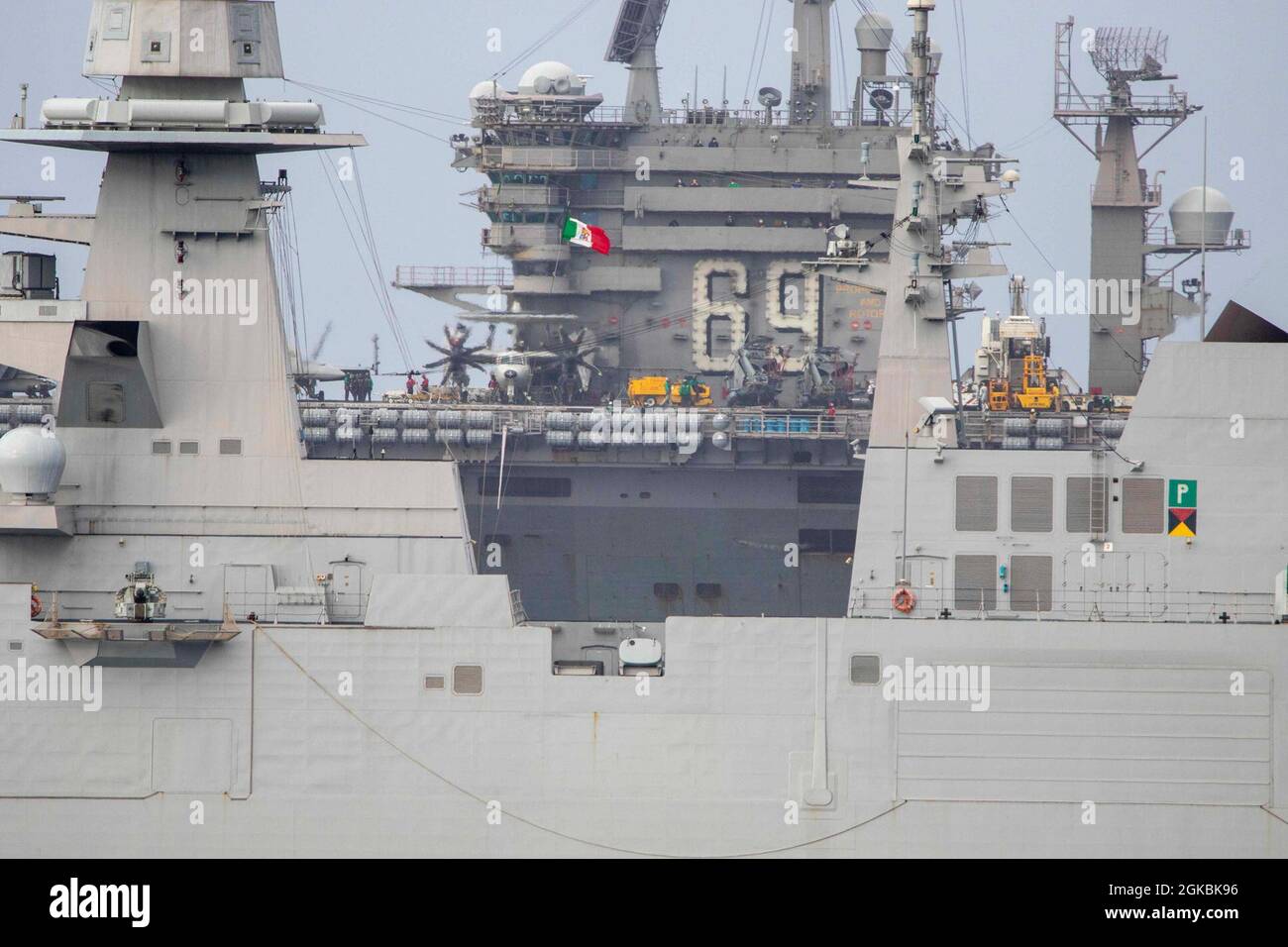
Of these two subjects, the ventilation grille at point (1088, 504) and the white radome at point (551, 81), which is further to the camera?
the white radome at point (551, 81)

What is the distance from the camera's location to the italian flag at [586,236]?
47.4 m

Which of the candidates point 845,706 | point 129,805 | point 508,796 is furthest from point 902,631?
point 129,805

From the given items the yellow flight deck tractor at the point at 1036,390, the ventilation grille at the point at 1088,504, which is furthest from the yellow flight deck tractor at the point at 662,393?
the ventilation grille at the point at 1088,504

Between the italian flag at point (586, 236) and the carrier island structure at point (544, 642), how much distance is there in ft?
74.6

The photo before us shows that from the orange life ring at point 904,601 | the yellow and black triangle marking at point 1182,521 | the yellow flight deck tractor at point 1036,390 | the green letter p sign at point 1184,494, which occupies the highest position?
the yellow flight deck tractor at point 1036,390

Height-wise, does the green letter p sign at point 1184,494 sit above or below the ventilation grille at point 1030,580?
above

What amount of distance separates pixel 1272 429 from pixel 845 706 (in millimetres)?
6070

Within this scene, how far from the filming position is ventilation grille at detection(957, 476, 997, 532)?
23.7 metres

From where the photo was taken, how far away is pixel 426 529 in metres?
24.3

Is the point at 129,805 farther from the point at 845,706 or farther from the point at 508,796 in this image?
the point at 845,706

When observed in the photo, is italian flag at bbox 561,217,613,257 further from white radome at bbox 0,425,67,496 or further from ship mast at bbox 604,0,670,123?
white radome at bbox 0,425,67,496

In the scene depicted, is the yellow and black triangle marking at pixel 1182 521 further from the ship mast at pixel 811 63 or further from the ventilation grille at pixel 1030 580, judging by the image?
the ship mast at pixel 811 63

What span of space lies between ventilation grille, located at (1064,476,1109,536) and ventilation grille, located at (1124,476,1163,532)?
249mm

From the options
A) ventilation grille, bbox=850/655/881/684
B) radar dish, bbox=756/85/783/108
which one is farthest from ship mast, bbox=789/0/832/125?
ventilation grille, bbox=850/655/881/684
